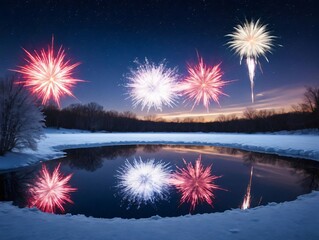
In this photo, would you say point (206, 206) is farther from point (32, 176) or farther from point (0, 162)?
point (0, 162)

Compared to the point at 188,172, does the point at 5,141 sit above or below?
above

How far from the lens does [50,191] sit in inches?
470

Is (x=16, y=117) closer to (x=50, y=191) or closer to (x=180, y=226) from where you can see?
(x=50, y=191)

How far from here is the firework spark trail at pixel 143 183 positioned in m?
11.0

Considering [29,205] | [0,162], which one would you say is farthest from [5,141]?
[29,205]

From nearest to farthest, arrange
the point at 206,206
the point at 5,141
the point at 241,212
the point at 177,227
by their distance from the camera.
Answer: the point at 177,227 < the point at 241,212 < the point at 206,206 < the point at 5,141

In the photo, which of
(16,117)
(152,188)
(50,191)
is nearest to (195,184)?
(152,188)

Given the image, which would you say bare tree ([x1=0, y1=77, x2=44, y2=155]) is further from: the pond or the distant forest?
the distant forest

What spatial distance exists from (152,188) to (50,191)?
15.4ft

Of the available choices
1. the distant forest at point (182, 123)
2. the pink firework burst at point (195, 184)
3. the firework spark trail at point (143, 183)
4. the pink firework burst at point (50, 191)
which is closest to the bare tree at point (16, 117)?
the pink firework burst at point (50, 191)

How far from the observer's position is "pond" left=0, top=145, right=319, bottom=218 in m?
9.62

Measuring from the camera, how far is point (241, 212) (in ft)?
26.3

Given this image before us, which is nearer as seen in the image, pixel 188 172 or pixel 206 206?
pixel 206 206

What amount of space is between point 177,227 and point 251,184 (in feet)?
25.6
